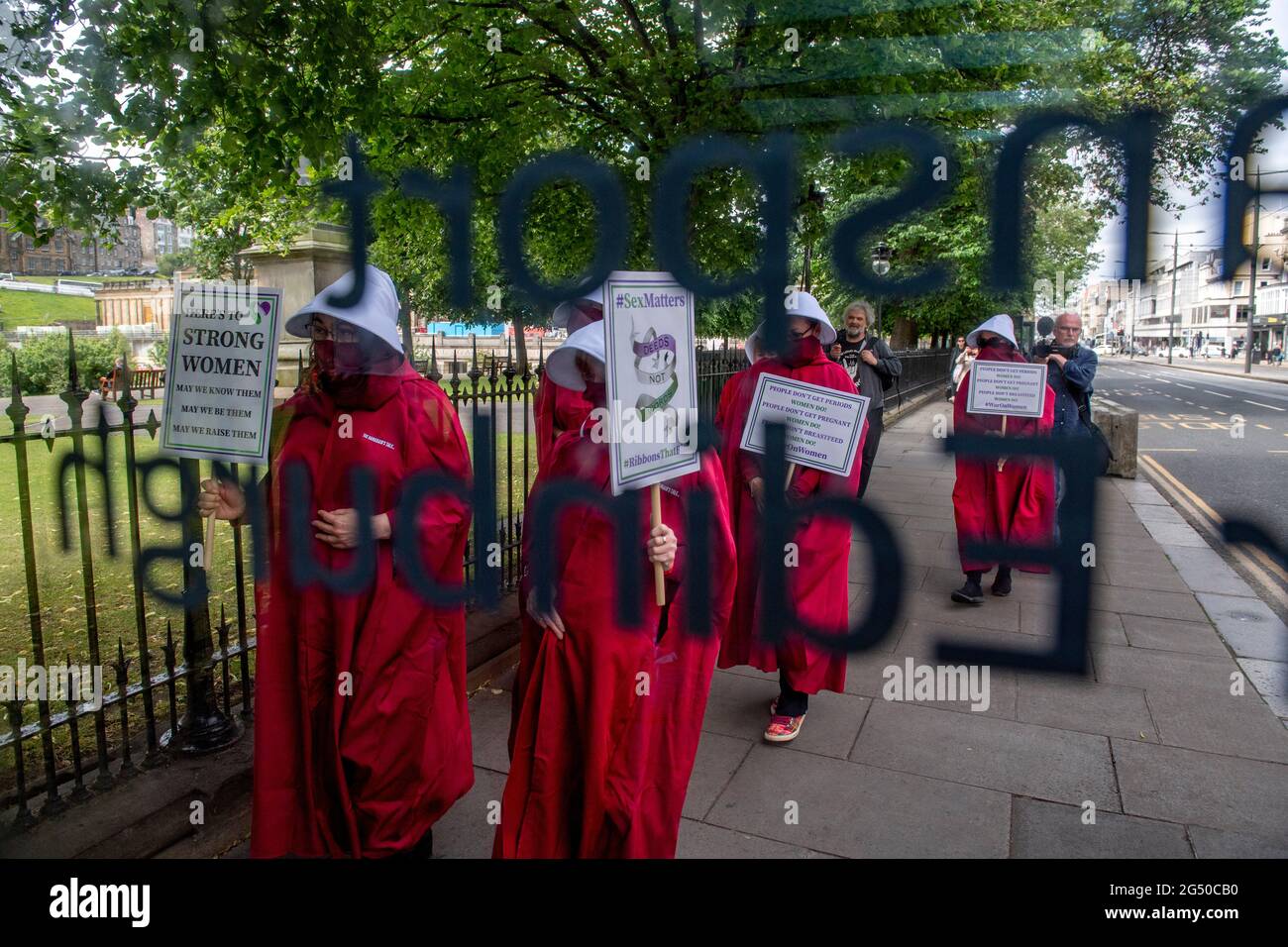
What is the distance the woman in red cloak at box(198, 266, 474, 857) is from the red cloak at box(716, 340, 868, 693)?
1522 millimetres

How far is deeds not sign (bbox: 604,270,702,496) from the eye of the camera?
7.81ft

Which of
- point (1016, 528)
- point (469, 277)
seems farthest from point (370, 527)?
point (1016, 528)

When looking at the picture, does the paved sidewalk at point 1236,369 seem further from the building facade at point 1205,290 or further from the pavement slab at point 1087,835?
the pavement slab at point 1087,835

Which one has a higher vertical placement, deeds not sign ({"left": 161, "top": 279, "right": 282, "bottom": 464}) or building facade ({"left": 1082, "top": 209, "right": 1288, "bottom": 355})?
building facade ({"left": 1082, "top": 209, "right": 1288, "bottom": 355})

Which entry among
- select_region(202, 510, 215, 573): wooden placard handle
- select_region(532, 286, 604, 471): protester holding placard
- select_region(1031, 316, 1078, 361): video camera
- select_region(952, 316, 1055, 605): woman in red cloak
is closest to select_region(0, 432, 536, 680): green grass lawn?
select_region(202, 510, 215, 573): wooden placard handle

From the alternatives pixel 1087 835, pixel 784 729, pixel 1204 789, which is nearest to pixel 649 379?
pixel 784 729

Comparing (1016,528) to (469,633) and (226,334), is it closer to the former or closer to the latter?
(469,633)

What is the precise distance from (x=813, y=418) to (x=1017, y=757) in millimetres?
1535

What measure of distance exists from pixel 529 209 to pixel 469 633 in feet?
6.88

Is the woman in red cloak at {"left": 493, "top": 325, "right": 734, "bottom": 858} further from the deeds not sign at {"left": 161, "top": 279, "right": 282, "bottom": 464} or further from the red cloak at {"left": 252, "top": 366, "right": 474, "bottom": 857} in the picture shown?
the deeds not sign at {"left": 161, "top": 279, "right": 282, "bottom": 464}

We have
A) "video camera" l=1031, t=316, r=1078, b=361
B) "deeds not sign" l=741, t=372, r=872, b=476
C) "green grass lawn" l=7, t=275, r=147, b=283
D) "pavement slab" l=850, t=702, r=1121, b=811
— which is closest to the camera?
"pavement slab" l=850, t=702, r=1121, b=811

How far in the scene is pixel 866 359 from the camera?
19.7ft

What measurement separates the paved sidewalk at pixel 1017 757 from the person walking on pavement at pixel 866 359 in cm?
171

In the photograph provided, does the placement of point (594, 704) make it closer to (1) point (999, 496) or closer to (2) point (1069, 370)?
(1) point (999, 496)
